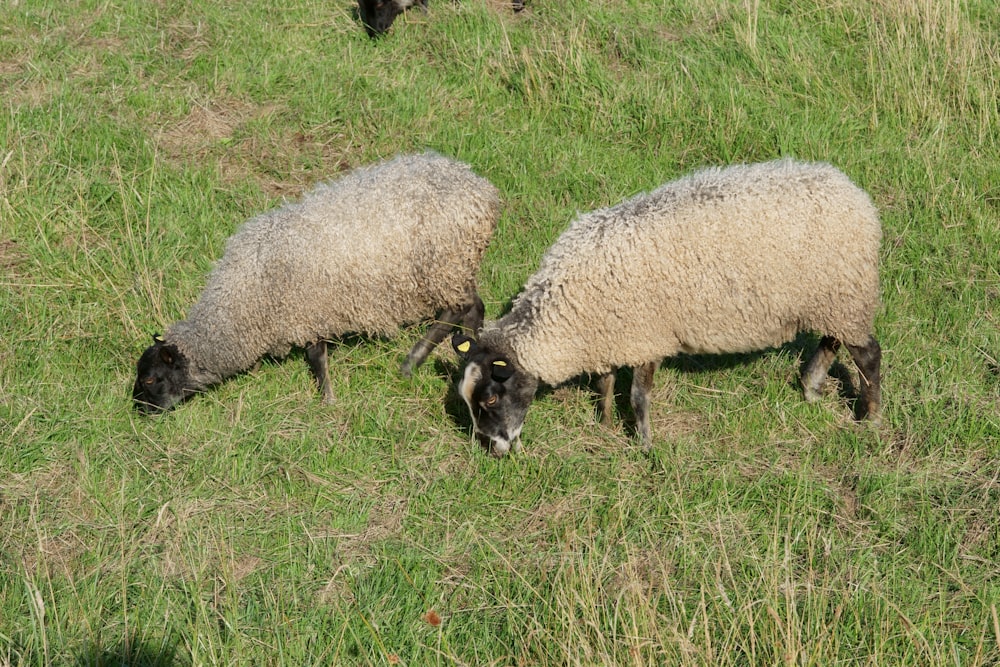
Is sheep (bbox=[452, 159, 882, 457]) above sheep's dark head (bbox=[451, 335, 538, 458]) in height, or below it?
above

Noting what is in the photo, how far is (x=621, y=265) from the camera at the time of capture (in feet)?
17.2

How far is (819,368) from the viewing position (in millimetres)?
5695

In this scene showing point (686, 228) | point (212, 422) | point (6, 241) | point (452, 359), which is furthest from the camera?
point (6, 241)

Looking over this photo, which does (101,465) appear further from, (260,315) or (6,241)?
(6,241)

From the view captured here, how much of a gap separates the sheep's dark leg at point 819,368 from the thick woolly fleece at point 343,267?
7.21 ft

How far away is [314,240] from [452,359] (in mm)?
1173

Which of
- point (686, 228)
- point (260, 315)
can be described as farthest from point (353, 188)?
point (686, 228)

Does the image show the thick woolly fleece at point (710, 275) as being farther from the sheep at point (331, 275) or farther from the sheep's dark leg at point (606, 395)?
the sheep at point (331, 275)

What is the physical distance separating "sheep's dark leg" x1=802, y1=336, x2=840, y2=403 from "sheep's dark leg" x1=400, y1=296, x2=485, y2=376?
2.13m

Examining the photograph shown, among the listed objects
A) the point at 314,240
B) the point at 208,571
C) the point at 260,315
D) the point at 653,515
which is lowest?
the point at 653,515

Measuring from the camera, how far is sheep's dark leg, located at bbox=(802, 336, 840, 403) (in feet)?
18.5

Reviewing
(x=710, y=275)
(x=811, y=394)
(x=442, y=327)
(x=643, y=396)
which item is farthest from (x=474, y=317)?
(x=811, y=394)

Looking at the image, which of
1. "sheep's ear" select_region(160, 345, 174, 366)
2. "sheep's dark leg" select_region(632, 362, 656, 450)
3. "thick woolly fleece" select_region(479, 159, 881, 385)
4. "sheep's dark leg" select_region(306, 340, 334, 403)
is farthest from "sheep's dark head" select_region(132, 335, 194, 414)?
"sheep's dark leg" select_region(632, 362, 656, 450)

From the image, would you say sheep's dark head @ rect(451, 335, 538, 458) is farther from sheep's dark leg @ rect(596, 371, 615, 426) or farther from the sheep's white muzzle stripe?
sheep's dark leg @ rect(596, 371, 615, 426)
